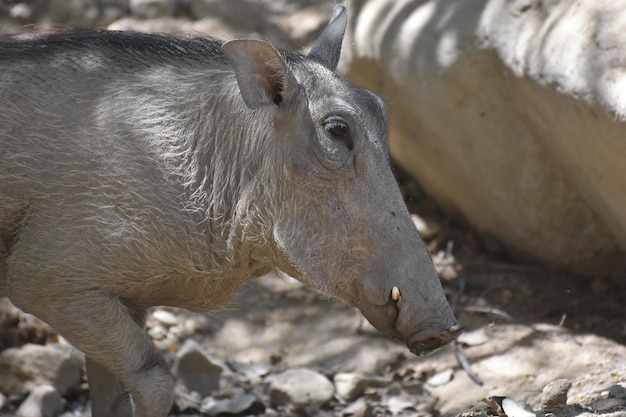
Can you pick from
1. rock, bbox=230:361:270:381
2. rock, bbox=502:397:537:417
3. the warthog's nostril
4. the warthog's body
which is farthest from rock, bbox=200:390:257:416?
the warthog's nostril

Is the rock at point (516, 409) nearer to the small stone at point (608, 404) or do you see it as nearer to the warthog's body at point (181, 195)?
the small stone at point (608, 404)

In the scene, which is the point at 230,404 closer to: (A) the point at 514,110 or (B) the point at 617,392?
(B) the point at 617,392

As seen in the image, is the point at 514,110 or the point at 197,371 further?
the point at 514,110

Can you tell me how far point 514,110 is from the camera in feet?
17.2

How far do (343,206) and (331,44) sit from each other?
88 cm

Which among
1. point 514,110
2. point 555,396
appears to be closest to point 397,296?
point 555,396

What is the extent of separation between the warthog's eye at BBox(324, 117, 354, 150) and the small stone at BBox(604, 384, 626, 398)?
4.57 feet

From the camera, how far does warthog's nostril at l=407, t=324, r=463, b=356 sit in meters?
3.41

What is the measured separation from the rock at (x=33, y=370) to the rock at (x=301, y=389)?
1003 mm

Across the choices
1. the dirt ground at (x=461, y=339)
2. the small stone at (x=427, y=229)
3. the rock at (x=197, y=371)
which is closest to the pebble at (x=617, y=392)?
the dirt ground at (x=461, y=339)

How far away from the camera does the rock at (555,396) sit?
12.5 feet

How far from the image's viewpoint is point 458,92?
546cm

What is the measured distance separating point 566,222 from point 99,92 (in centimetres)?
270

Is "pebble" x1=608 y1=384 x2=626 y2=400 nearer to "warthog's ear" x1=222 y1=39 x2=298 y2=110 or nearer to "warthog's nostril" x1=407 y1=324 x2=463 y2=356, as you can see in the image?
"warthog's nostril" x1=407 y1=324 x2=463 y2=356
